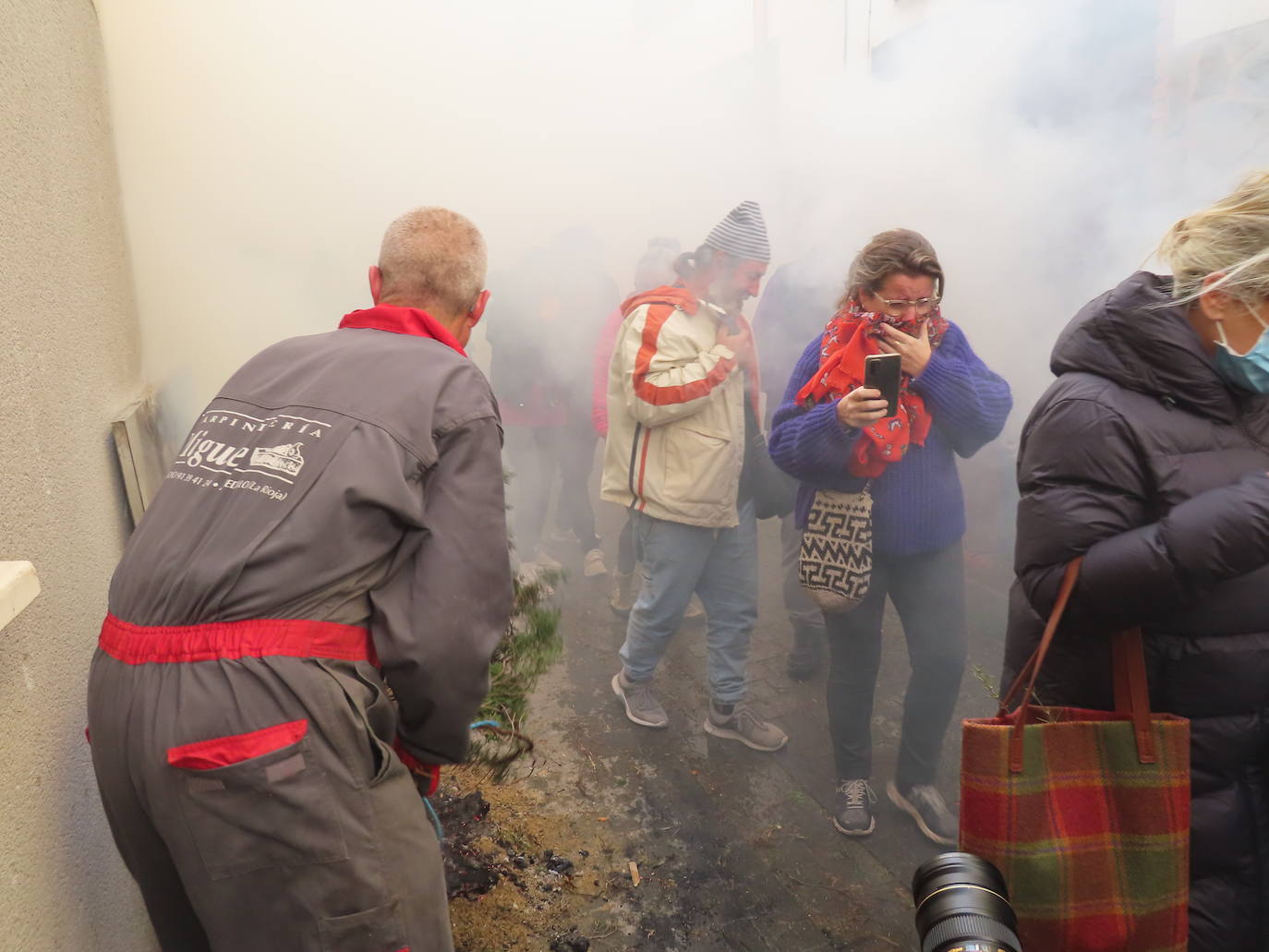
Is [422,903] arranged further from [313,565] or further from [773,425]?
[773,425]

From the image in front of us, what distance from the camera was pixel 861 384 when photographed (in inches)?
98.7

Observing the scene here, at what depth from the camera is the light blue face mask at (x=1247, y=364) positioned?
1494mm

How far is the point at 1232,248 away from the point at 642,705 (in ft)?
8.23

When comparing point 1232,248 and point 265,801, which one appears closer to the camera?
point 265,801

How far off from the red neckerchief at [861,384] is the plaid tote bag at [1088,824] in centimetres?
109

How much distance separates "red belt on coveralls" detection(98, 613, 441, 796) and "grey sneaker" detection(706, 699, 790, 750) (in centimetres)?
216

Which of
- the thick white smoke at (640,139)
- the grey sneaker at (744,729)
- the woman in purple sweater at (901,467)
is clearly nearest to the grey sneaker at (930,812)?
the woman in purple sweater at (901,467)

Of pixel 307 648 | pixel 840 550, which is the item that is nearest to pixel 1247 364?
pixel 840 550

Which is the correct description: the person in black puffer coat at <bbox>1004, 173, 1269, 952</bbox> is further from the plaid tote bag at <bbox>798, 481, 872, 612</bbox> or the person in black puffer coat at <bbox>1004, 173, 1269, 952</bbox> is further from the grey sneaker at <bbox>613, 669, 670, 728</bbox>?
the grey sneaker at <bbox>613, 669, 670, 728</bbox>

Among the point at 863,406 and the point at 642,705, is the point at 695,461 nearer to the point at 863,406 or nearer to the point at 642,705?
the point at 863,406

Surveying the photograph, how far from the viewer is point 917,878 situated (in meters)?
1.43

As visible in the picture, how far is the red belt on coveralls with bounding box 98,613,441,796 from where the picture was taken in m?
1.32

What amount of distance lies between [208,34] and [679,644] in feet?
10.9

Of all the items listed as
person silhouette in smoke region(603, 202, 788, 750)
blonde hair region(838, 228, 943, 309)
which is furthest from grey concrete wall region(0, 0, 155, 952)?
blonde hair region(838, 228, 943, 309)
